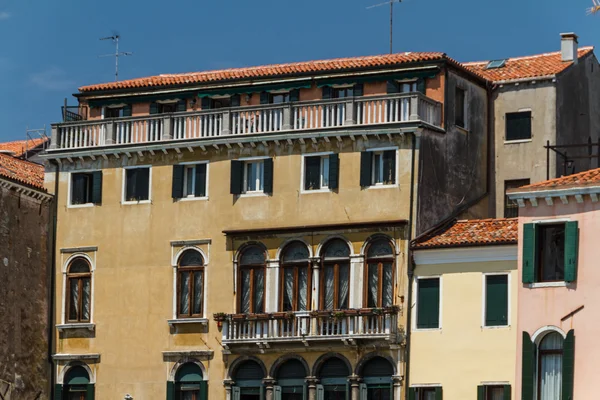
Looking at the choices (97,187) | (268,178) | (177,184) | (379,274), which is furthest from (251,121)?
(379,274)

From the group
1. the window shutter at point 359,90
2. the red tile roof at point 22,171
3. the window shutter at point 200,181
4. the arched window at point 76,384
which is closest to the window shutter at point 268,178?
the window shutter at point 200,181

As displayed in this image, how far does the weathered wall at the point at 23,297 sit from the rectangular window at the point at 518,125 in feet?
48.5

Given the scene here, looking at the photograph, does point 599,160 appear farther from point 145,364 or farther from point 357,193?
point 145,364

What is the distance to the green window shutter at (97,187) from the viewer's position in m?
64.8

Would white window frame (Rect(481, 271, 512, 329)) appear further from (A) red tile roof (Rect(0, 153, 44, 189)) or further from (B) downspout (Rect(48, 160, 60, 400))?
(A) red tile roof (Rect(0, 153, 44, 189))

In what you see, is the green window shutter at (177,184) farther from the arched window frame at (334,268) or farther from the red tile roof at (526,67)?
the red tile roof at (526,67)

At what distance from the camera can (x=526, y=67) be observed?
6531cm

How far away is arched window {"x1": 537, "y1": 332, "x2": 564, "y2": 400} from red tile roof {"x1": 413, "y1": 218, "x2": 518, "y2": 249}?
4478mm

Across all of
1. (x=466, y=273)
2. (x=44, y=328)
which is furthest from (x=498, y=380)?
(x=44, y=328)

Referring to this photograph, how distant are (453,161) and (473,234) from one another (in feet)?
12.8

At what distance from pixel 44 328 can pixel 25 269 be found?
6.62ft

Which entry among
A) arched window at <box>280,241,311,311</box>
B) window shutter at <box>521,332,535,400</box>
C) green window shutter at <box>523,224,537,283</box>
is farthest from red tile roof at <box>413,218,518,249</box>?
window shutter at <box>521,332,535,400</box>

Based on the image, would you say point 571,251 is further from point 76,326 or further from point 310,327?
point 76,326

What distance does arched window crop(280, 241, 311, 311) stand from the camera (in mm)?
61062
